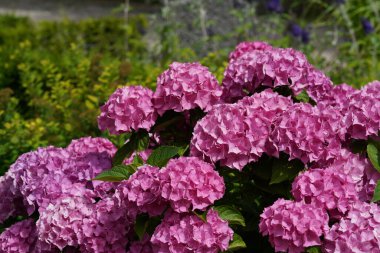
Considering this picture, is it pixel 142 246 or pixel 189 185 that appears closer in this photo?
pixel 189 185

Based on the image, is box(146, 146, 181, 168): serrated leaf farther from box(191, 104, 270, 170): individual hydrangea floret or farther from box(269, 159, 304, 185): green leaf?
box(269, 159, 304, 185): green leaf

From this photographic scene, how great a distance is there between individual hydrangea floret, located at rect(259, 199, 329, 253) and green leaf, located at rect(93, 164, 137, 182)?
18.2 inches

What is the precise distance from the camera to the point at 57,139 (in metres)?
3.71

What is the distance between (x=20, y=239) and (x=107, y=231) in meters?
0.46

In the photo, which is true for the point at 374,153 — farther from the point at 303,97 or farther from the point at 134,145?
the point at 134,145

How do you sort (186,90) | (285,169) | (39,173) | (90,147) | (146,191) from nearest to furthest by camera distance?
(146,191) < (285,169) < (186,90) < (39,173) < (90,147)

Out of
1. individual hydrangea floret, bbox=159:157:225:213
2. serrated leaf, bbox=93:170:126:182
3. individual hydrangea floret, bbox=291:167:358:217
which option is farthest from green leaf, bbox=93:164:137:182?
individual hydrangea floret, bbox=291:167:358:217

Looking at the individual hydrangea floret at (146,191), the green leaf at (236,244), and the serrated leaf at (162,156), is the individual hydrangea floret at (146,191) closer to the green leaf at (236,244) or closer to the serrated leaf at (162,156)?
the serrated leaf at (162,156)

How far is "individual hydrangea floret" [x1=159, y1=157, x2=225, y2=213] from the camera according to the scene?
2082 millimetres

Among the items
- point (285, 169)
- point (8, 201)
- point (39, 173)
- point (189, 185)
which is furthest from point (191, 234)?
point (8, 201)

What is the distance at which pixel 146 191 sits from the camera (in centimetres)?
217

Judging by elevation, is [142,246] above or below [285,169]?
below

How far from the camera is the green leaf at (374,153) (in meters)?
2.29

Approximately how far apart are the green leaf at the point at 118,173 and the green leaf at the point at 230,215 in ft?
0.99
